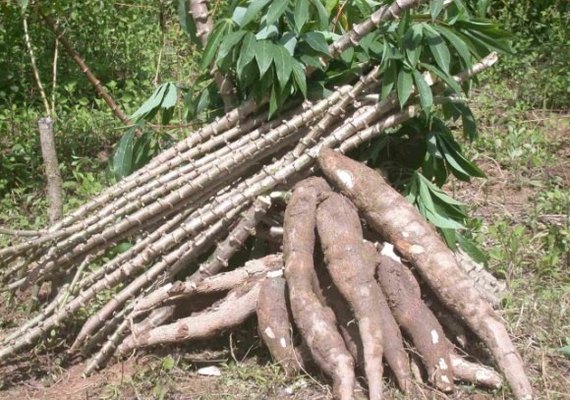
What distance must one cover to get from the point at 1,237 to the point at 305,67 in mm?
2053

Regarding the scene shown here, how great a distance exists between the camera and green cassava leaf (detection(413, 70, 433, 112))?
12.4 feet

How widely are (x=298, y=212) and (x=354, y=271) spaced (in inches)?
15.0

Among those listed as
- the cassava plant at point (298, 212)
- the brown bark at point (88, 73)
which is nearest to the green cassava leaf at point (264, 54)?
the cassava plant at point (298, 212)

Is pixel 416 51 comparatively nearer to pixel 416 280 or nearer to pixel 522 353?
pixel 416 280

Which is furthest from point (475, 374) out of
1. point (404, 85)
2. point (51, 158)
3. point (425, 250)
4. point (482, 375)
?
point (51, 158)

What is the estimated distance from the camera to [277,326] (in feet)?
12.0

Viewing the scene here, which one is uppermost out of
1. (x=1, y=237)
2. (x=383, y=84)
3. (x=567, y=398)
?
(x=383, y=84)

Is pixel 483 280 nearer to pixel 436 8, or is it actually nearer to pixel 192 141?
pixel 436 8

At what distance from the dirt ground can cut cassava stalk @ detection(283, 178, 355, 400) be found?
15 centimetres

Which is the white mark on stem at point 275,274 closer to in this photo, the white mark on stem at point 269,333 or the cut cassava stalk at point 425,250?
the white mark on stem at point 269,333

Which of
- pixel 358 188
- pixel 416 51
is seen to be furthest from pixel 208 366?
pixel 416 51

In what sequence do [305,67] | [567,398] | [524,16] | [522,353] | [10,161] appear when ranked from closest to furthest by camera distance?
[567,398], [522,353], [305,67], [10,161], [524,16]

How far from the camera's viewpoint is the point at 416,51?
3.75 metres

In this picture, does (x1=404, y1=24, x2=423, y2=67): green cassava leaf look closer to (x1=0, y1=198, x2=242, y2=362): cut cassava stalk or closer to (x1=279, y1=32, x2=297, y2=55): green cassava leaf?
(x1=279, y1=32, x2=297, y2=55): green cassava leaf
